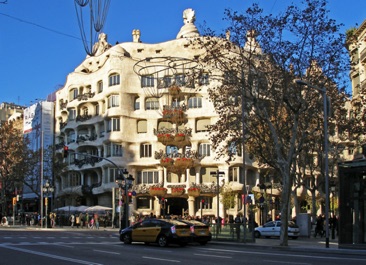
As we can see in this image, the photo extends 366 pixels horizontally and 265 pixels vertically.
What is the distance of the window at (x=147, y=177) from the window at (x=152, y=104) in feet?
26.9

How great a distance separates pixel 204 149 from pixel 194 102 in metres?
6.07

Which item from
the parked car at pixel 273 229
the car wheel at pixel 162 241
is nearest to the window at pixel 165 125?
the parked car at pixel 273 229

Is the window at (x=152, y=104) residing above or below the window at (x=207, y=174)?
above

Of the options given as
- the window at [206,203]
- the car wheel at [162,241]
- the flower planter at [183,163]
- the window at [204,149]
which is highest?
the window at [204,149]

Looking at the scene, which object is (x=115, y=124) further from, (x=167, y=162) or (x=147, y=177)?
(x=167, y=162)

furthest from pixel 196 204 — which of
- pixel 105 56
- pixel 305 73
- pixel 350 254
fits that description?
pixel 350 254

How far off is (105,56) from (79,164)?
50.0 ft

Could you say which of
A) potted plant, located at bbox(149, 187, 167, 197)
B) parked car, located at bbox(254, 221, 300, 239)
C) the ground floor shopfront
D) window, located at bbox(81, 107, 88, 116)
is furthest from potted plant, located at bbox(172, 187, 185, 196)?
the ground floor shopfront

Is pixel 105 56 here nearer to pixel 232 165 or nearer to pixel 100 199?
pixel 100 199

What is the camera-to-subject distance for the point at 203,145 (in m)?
64.6

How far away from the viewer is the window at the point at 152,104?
67188 mm

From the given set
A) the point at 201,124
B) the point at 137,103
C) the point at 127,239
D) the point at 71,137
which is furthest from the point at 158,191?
the point at 127,239

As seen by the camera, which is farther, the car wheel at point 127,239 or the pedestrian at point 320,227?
the pedestrian at point 320,227

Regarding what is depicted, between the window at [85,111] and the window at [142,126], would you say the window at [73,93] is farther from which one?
the window at [142,126]
